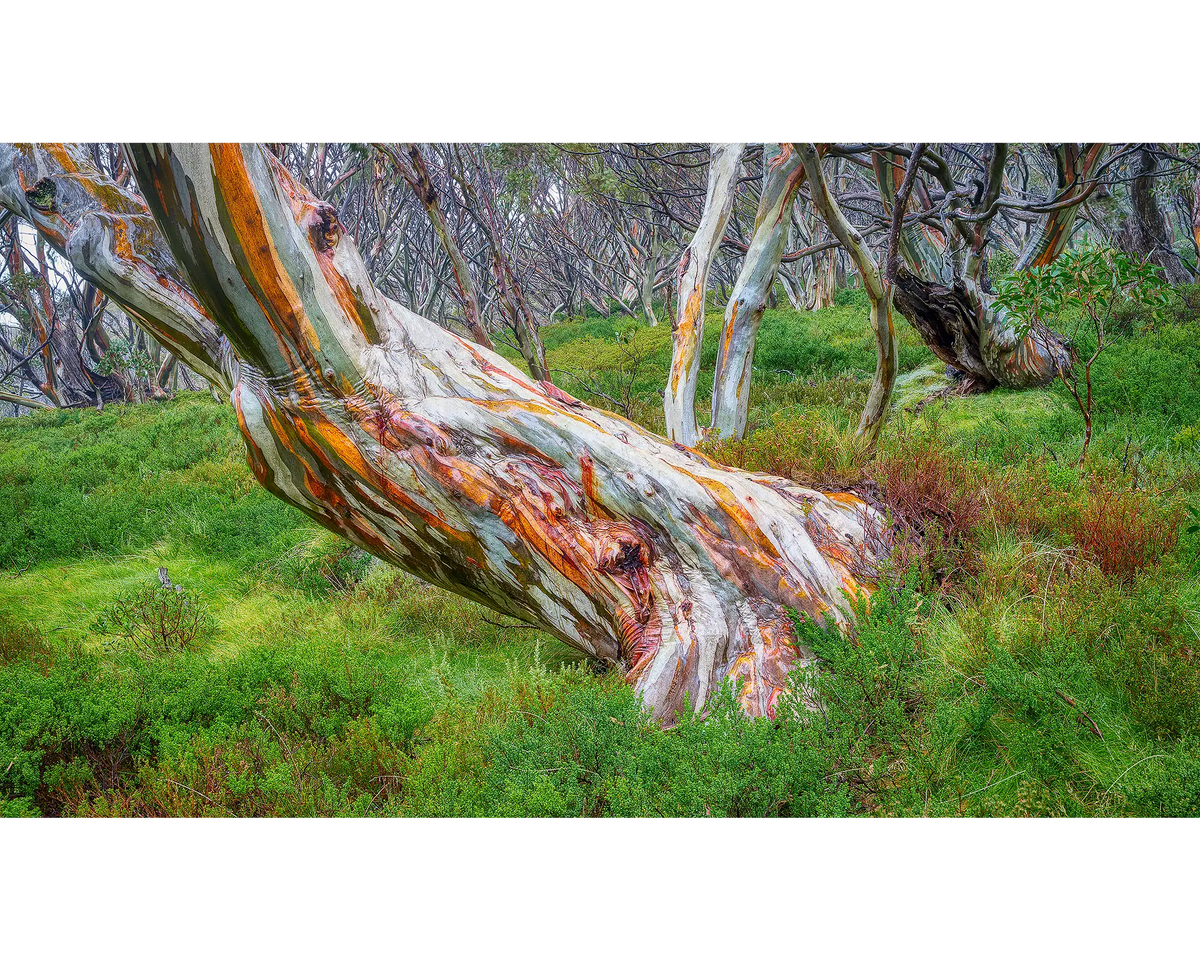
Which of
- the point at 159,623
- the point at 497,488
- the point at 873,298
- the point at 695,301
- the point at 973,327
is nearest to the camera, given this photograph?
the point at 497,488

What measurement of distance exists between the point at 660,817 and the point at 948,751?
1098 mm

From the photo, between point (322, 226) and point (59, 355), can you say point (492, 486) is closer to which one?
point (322, 226)

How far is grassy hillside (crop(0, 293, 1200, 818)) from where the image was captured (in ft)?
7.95

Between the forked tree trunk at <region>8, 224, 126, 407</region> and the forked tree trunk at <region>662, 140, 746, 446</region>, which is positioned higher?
the forked tree trunk at <region>8, 224, 126, 407</region>

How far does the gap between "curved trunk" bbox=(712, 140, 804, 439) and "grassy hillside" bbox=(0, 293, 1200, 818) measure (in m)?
1.20

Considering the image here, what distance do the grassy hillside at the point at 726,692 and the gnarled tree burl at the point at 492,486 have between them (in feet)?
0.98

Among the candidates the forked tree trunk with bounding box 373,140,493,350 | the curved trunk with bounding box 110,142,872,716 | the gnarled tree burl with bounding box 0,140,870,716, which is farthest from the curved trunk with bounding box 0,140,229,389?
the forked tree trunk with bounding box 373,140,493,350

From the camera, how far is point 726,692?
285 cm

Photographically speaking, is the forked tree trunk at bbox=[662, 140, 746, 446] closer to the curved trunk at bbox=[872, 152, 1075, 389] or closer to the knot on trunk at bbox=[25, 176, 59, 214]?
the curved trunk at bbox=[872, 152, 1075, 389]

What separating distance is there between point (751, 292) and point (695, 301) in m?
0.55

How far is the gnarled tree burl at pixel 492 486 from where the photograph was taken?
3.17 meters

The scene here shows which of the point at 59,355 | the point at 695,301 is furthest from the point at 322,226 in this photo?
the point at 59,355

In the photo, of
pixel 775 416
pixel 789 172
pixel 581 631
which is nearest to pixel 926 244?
→ pixel 789 172

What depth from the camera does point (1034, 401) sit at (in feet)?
25.2
